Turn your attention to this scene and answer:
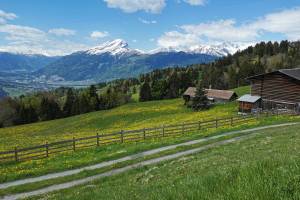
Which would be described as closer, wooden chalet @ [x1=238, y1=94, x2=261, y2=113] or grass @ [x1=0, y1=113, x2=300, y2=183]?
grass @ [x1=0, y1=113, x2=300, y2=183]

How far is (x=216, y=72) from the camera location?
16862 centimetres

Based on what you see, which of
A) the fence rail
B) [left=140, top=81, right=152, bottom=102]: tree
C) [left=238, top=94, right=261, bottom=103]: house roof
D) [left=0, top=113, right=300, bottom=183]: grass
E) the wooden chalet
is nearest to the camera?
[left=0, top=113, right=300, bottom=183]: grass

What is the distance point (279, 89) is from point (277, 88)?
638mm

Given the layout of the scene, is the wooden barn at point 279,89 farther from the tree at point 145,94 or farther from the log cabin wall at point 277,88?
the tree at point 145,94

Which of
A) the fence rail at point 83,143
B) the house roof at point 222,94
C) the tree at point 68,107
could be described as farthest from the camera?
the tree at point 68,107

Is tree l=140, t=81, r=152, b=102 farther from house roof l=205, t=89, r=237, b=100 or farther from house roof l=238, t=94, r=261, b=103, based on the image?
house roof l=238, t=94, r=261, b=103

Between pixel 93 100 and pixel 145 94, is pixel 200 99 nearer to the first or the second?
pixel 93 100

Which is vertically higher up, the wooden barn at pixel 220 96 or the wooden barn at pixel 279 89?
the wooden barn at pixel 279 89

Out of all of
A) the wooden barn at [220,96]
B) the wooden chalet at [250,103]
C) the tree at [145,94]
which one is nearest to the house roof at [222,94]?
the wooden barn at [220,96]

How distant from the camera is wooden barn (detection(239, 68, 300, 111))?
63.7 metres

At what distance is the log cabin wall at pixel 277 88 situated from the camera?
63.9 metres

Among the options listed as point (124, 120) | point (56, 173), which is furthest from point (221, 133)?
point (124, 120)

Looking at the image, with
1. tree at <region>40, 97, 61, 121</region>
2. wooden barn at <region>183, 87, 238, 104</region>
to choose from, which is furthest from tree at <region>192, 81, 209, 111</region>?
tree at <region>40, 97, 61, 121</region>

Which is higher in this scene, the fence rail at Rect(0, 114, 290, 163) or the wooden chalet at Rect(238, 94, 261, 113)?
the wooden chalet at Rect(238, 94, 261, 113)
